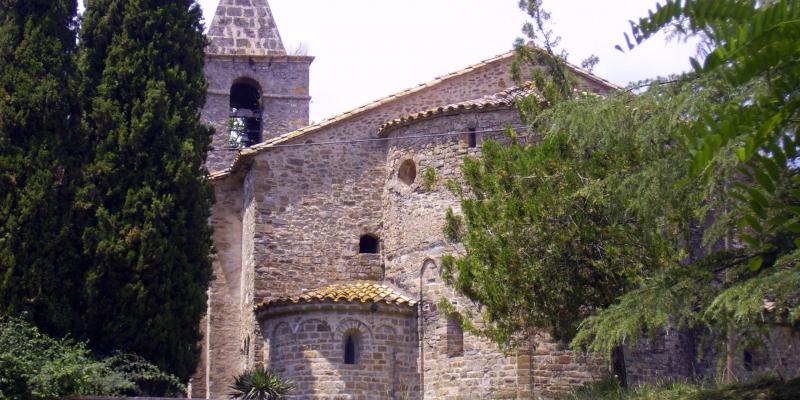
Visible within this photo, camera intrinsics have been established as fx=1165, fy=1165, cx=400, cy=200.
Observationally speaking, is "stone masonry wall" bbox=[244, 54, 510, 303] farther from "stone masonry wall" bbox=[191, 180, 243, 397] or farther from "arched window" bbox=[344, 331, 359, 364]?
"arched window" bbox=[344, 331, 359, 364]

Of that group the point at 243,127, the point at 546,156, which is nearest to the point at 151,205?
the point at 546,156

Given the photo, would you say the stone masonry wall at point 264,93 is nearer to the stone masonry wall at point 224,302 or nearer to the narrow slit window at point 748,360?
the stone masonry wall at point 224,302

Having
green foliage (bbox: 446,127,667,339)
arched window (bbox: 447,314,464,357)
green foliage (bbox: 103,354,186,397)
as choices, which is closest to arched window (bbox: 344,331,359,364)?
arched window (bbox: 447,314,464,357)

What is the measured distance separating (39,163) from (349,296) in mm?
6148

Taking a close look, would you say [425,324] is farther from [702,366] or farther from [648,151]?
[648,151]

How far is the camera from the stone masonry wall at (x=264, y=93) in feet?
95.4

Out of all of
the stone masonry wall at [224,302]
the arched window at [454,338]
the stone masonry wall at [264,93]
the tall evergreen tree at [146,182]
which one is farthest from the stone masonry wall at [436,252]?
the stone masonry wall at [264,93]

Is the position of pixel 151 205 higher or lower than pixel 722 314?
higher

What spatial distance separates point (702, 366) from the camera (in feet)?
68.5

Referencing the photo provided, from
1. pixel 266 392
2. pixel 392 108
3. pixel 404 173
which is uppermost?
pixel 392 108

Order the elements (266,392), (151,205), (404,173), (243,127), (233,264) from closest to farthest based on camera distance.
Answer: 1. (151,205)
2. (266,392)
3. (404,173)
4. (233,264)
5. (243,127)

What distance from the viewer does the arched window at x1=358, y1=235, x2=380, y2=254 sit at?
23.2 metres

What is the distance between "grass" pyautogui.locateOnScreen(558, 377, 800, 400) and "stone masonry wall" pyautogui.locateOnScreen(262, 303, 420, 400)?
4909 mm

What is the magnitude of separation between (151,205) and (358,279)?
247 inches
